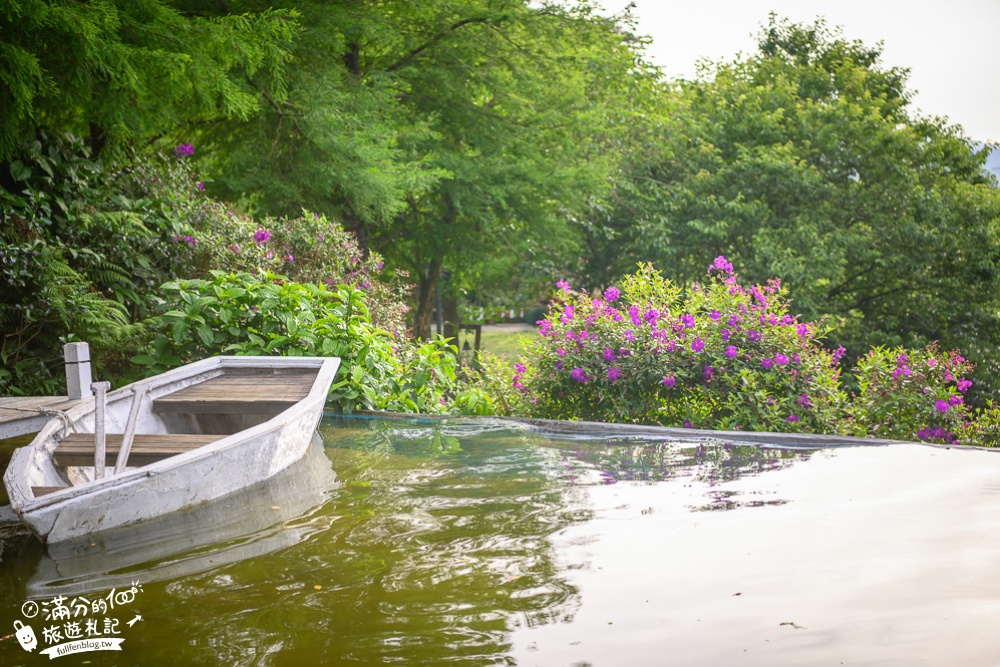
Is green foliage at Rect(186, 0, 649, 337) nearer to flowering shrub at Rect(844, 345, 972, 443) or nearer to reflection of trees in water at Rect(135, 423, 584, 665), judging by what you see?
flowering shrub at Rect(844, 345, 972, 443)

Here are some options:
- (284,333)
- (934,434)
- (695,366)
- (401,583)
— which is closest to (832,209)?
(934,434)

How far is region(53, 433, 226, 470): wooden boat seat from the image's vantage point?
452 centimetres

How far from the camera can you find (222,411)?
19.3 feet

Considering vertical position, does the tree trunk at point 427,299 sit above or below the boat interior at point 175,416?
above

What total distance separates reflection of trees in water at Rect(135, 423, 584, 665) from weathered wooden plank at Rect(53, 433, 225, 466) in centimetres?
83

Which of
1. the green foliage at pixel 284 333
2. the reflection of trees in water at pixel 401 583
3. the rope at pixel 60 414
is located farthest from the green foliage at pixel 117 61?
the reflection of trees in water at pixel 401 583

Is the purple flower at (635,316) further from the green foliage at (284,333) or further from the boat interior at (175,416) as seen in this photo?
the boat interior at (175,416)

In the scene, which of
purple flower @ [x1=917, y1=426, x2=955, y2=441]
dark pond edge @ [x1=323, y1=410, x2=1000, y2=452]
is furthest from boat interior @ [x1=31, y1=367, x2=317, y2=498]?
purple flower @ [x1=917, y1=426, x2=955, y2=441]

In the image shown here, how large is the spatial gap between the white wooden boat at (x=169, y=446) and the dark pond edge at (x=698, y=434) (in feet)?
4.92

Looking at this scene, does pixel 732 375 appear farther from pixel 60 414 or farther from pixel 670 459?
pixel 60 414

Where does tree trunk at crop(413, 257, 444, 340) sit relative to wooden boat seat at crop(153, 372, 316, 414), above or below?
above

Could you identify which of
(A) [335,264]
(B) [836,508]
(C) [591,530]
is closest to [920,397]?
(B) [836,508]

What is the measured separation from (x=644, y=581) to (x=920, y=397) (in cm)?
436

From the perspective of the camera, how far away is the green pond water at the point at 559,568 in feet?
9.89
